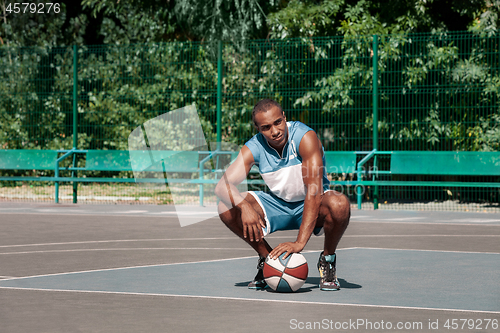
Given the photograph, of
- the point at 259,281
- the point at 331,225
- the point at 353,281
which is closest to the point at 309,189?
the point at 331,225

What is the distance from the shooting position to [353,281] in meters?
7.83

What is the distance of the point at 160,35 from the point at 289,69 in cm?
564

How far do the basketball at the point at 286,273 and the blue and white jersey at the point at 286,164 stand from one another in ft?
1.91

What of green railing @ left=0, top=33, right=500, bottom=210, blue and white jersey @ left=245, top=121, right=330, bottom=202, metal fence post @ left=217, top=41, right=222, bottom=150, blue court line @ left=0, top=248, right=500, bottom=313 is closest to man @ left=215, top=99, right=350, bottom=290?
blue and white jersey @ left=245, top=121, right=330, bottom=202

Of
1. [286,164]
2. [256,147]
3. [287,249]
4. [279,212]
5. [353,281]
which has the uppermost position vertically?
[256,147]

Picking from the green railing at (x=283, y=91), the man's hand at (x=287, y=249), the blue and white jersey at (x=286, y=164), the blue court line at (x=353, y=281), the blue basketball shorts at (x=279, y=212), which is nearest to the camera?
the blue court line at (x=353, y=281)

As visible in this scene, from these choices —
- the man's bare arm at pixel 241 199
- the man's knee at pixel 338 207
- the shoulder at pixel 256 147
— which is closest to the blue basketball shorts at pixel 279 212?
the man's bare arm at pixel 241 199

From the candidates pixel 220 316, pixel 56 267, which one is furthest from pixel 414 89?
pixel 220 316

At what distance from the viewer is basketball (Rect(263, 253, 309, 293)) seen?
7.12 meters

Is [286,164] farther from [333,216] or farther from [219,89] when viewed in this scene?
[219,89]

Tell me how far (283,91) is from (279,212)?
31.7 feet

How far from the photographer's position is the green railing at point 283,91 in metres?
16.0

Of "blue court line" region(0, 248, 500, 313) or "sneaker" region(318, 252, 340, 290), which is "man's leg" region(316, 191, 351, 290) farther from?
"blue court line" region(0, 248, 500, 313)

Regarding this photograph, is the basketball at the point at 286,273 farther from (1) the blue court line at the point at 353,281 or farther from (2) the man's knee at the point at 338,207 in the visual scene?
(2) the man's knee at the point at 338,207
